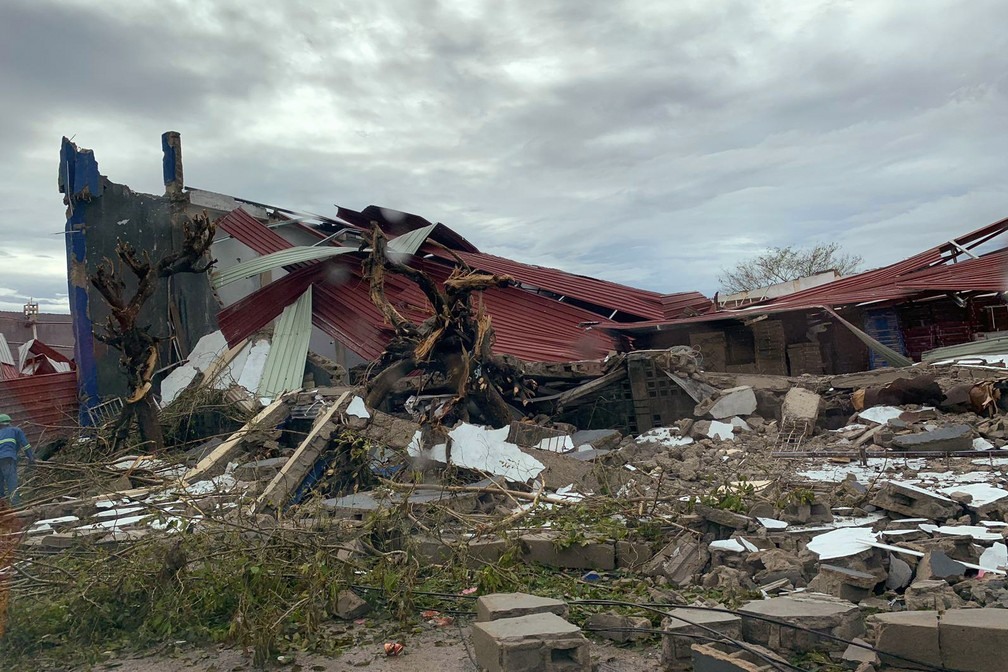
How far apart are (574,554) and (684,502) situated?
1134mm

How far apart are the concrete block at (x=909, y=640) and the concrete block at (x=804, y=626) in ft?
0.67

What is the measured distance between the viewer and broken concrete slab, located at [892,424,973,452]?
775cm

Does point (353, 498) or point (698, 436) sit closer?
point (353, 498)

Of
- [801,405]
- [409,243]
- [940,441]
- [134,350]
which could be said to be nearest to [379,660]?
[940,441]

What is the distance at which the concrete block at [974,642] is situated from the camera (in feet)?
10.6

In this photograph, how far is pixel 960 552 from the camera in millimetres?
4793

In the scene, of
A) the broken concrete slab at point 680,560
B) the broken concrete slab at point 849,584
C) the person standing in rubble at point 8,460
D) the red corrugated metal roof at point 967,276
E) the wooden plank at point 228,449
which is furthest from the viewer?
the red corrugated metal roof at point 967,276

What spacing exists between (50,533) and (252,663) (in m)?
3.21

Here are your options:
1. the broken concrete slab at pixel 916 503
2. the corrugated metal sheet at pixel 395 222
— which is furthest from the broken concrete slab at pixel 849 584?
the corrugated metal sheet at pixel 395 222

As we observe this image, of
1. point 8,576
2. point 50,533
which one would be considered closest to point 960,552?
point 8,576

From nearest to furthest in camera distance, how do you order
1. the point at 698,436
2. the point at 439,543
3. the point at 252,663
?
the point at 252,663, the point at 439,543, the point at 698,436

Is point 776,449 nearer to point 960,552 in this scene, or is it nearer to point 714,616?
point 960,552

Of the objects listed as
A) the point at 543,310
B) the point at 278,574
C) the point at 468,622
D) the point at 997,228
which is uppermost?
the point at 997,228

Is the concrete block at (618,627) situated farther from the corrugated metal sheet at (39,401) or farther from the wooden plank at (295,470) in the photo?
the corrugated metal sheet at (39,401)
